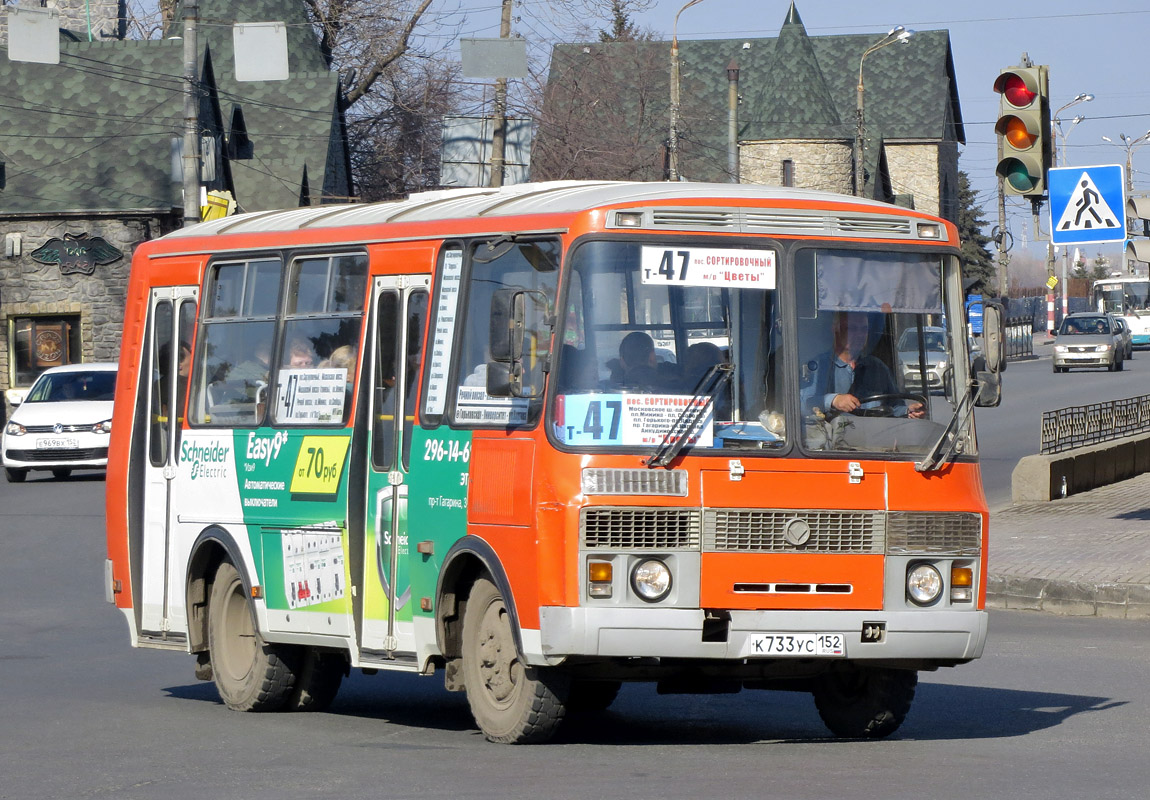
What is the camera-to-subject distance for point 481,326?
346 inches

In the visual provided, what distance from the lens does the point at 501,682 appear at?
27.9 feet

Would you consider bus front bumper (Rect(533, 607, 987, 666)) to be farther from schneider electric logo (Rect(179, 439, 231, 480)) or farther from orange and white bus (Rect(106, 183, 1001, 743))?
schneider electric logo (Rect(179, 439, 231, 480))

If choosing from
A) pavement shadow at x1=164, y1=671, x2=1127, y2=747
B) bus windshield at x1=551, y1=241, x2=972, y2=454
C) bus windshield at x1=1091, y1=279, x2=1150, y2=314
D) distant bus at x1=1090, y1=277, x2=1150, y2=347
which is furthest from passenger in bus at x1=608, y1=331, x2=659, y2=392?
bus windshield at x1=1091, y1=279, x2=1150, y2=314

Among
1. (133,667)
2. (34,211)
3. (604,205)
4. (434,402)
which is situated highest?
(34,211)

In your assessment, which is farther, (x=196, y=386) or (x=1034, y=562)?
(x=1034, y=562)

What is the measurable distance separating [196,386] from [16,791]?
12.2ft

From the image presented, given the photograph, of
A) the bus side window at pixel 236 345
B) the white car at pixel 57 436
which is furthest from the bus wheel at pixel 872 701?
the white car at pixel 57 436

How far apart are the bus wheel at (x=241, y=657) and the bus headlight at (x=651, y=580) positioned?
2875 millimetres

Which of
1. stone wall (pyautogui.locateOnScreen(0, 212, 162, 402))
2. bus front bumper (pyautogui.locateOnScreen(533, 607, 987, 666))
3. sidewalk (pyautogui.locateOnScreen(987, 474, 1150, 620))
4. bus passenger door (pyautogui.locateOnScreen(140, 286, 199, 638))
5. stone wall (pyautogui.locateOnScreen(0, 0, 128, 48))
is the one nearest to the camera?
bus front bumper (pyautogui.locateOnScreen(533, 607, 987, 666))

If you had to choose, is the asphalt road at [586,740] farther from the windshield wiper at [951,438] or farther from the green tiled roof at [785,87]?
the green tiled roof at [785,87]

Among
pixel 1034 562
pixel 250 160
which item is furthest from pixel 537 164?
pixel 1034 562

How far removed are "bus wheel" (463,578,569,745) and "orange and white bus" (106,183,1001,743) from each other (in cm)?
1

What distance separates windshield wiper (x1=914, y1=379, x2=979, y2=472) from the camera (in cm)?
843

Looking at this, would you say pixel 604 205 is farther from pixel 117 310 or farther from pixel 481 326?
pixel 117 310
